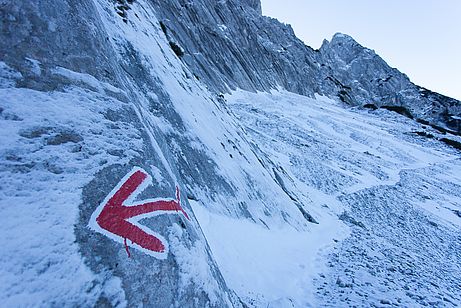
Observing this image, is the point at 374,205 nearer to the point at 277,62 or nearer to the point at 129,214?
the point at 129,214

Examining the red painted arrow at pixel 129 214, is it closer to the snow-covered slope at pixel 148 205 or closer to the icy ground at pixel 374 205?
the snow-covered slope at pixel 148 205

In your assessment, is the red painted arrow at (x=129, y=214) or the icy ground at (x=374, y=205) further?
the icy ground at (x=374, y=205)

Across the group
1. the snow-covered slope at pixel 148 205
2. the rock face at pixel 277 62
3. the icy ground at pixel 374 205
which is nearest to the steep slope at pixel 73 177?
the snow-covered slope at pixel 148 205

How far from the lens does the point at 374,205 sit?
722 inches

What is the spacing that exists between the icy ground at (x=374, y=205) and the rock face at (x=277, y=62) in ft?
34.8

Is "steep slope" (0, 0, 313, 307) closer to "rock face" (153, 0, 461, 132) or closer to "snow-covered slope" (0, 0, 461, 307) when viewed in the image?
"snow-covered slope" (0, 0, 461, 307)

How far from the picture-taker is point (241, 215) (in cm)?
948

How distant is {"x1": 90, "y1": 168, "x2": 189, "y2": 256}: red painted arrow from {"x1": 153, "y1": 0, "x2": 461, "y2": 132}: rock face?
1799 cm

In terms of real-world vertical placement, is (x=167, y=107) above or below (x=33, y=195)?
below

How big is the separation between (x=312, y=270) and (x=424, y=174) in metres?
27.4

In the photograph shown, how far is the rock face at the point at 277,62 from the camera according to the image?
46500 millimetres

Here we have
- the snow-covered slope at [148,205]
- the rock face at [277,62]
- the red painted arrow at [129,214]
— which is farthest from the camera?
the rock face at [277,62]

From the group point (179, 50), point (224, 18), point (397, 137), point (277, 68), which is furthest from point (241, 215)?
point (277, 68)

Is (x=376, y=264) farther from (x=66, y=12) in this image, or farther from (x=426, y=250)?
(x=66, y=12)
